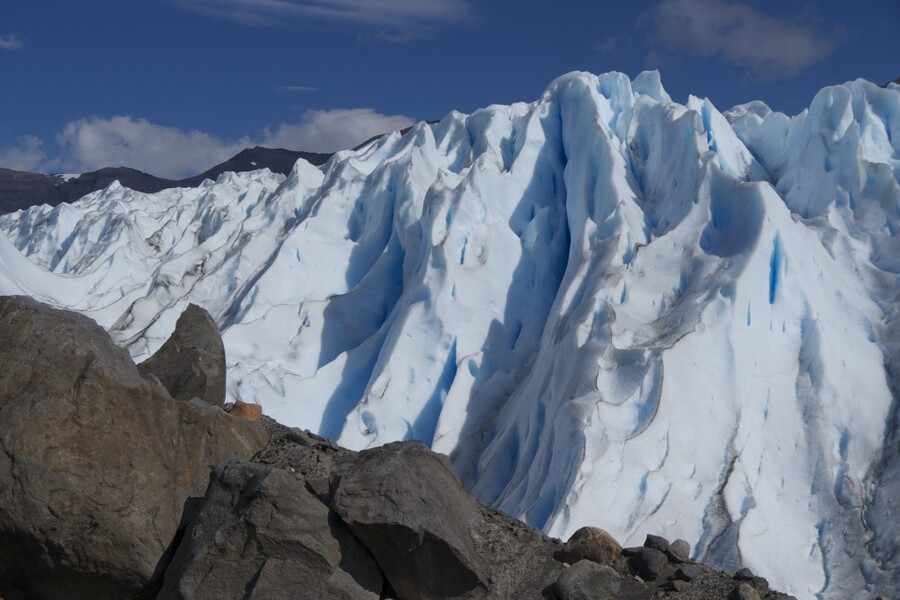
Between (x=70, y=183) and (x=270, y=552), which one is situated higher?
(x=70, y=183)

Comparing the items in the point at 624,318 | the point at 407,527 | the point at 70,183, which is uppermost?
the point at 70,183

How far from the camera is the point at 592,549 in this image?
14.6 feet

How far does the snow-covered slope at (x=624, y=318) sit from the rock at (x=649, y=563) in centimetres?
525

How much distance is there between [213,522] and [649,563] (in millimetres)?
2068

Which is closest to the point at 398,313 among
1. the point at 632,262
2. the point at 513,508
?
the point at 632,262

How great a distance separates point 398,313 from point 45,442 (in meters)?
11.7

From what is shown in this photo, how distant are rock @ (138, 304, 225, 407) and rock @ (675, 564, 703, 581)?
2.92m

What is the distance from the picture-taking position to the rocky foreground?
163 inches

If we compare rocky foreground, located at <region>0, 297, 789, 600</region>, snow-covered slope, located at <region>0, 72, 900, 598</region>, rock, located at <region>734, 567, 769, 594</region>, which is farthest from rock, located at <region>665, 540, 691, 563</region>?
snow-covered slope, located at <region>0, 72, 900, 598</region>

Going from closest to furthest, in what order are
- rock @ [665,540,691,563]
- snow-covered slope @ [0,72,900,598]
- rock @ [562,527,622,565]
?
rock @ [562,527,622,565] → rock @ [665,540,691,563] → snow-covered slope @ [0,72,900,598]

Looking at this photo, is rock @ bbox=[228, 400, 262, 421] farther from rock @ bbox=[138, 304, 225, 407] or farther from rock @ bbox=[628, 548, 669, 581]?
rock @ bbox=[628, 548, 669, 581]

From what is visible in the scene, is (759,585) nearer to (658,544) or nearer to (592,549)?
(658,544)

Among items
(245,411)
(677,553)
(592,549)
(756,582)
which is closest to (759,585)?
(756,582)

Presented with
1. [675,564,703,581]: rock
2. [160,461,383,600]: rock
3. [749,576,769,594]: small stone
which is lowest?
[160,461,383,600]: rock
